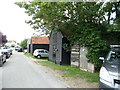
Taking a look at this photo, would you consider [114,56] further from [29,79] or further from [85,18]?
[85,18]

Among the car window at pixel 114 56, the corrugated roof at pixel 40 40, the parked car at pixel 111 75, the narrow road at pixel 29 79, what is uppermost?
the corrugated roof at pixel 40 40

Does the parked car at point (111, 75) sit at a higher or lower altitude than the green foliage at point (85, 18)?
lower

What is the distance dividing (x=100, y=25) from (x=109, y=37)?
1.18 metres

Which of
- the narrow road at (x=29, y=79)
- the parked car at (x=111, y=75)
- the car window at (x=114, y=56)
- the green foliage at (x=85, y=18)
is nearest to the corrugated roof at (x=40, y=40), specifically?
the green foliage at (x=85, y=18)

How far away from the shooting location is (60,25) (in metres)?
14.9

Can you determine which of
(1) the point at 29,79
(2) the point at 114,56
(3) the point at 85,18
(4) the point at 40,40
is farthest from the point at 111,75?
(4) the point at 40,40

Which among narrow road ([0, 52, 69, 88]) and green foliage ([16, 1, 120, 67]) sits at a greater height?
green foliage ([16, 1, 120, 67])

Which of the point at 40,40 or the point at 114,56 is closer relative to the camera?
the point at 114,56

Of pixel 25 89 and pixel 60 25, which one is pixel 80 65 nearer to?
pixel 60 25

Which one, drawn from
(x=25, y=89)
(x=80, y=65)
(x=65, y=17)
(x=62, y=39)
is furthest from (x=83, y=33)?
(x=25, y=89)

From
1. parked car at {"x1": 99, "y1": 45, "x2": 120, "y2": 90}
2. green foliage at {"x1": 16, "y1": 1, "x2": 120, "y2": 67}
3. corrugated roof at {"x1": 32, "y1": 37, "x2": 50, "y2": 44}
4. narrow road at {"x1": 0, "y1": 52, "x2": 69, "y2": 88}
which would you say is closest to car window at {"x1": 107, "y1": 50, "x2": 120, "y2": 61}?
parked car at {"x1": 99, "y1": 45, "x2": 120, "y2": 90}

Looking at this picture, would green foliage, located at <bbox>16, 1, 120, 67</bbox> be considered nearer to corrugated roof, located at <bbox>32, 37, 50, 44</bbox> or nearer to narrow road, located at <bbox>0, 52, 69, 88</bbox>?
narrow road, located at <bbox>0, 52, 69, 88</bbox>

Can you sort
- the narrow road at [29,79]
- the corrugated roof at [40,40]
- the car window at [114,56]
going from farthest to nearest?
the corrugated roof at [40,40] → the narrow road at [29,79] → the car window at [114,56]

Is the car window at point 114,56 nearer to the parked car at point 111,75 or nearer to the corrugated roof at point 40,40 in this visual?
the parked car at point 111,75
